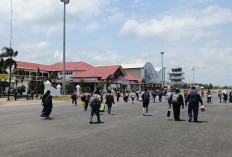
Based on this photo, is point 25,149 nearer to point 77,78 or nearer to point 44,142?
point 44,142

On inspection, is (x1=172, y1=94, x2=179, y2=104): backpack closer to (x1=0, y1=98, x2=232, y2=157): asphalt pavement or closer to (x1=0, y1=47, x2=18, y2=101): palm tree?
(x1=0, y1=98, x2=232, y2=157): asphalt pavement

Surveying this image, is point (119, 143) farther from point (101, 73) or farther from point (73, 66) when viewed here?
point (73, 66)

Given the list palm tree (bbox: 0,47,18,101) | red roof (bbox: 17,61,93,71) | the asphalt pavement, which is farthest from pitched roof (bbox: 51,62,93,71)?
the asphalt pavement

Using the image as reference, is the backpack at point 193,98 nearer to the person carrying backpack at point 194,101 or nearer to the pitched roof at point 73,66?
the person carrying backpack at point 194,101

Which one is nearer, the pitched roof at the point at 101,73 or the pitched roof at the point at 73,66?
the pitched roof at the point at 101,73

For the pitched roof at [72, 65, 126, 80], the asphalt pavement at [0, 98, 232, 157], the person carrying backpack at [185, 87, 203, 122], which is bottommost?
the asphalt pavement at [0, 98, 232, 157]

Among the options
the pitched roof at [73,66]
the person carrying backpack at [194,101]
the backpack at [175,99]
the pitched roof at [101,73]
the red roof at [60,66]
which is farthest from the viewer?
the pitched roof at [73,66]

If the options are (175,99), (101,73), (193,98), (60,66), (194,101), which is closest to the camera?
(194,101)

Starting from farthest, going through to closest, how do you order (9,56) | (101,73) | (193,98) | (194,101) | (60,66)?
(60,66) → (101,73) → (9,56) → (193,98) → (194,101)

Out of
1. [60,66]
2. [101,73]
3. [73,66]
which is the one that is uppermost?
[60,66]

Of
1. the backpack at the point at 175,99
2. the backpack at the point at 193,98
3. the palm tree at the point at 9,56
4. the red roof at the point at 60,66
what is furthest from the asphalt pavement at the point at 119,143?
the red roof at the point at 60,66

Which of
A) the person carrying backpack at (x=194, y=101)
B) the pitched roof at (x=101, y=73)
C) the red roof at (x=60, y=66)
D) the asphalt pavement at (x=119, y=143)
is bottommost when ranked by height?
the asphalt pavement at (x=119, y=143)

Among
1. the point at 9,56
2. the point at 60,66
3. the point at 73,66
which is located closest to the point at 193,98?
the point at 9,56

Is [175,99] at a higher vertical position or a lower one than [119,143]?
higher
